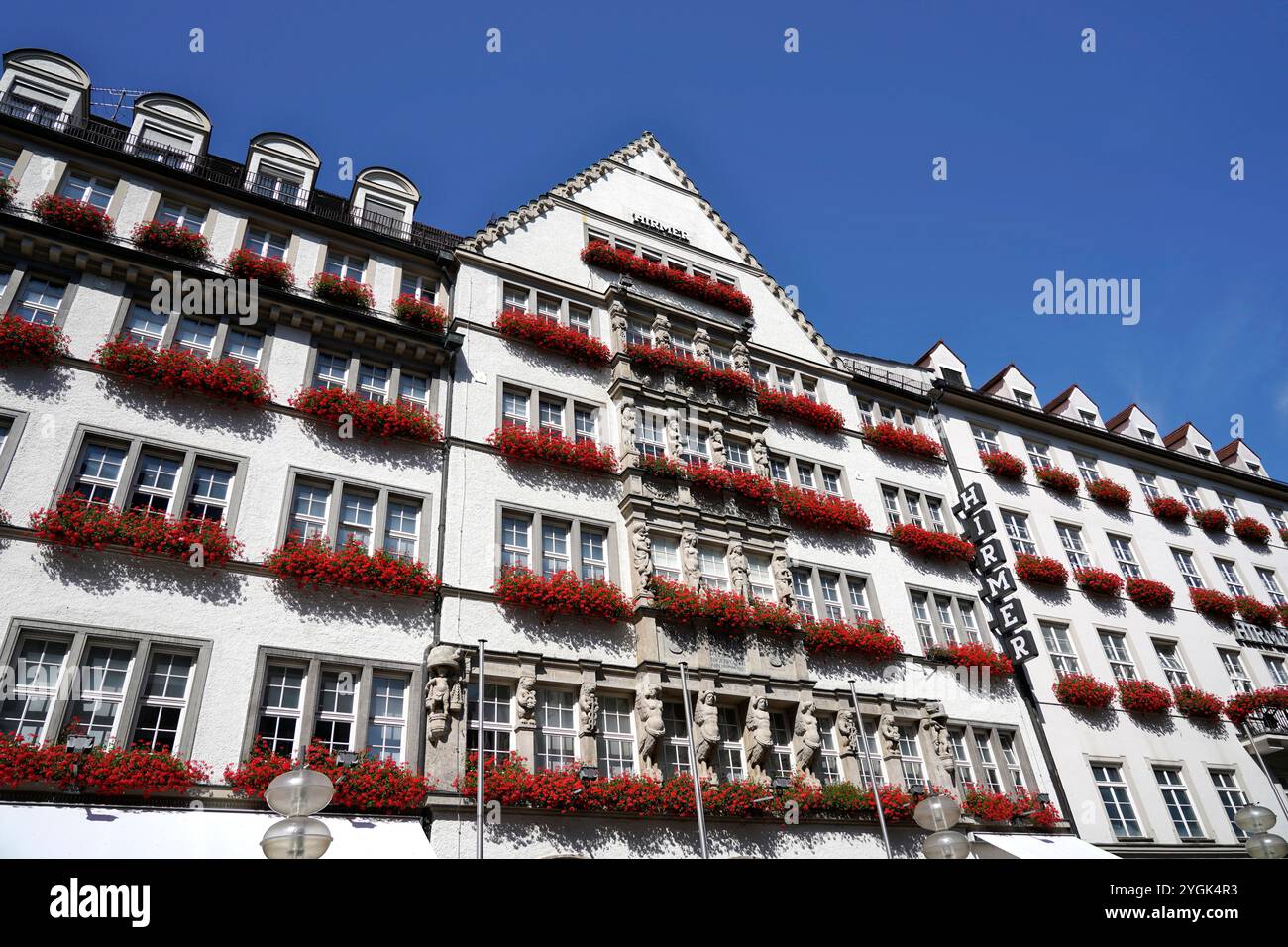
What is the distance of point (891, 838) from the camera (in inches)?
728

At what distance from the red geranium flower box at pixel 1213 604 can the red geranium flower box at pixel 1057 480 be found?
5.36 m

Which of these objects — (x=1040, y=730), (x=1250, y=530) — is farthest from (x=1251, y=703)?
(x=1250, y=530)

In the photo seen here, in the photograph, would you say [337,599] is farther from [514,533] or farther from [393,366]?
[393,366]

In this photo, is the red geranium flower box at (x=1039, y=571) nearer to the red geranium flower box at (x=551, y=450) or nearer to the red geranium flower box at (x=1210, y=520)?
the red geranium flower box at (x=1210, y=520)

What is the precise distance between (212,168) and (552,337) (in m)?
9.21

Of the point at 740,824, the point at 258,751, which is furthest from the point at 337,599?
the point at 740,824

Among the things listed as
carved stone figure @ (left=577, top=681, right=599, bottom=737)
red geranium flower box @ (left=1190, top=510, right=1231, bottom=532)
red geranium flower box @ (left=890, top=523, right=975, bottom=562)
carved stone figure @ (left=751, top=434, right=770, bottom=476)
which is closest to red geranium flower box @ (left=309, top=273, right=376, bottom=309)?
carved stone figure @ (left=577, top=681, right=599, bottom=737)

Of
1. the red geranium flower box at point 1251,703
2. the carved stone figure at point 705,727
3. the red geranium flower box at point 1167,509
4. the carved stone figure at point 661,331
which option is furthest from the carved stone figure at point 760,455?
the red geranium flower box at point 1167,509

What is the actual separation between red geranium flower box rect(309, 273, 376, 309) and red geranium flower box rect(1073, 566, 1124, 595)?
76.4ft

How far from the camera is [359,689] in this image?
14930 millimetres

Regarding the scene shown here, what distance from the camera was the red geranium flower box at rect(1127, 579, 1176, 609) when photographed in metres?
28.1

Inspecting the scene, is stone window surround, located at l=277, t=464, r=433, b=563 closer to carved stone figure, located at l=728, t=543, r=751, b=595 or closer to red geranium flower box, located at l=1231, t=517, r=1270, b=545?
carved stone figure, located at l=728, t=543, r=751, b=595

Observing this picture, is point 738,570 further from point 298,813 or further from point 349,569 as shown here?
point 298,813

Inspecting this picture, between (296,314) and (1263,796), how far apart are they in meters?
30.4
